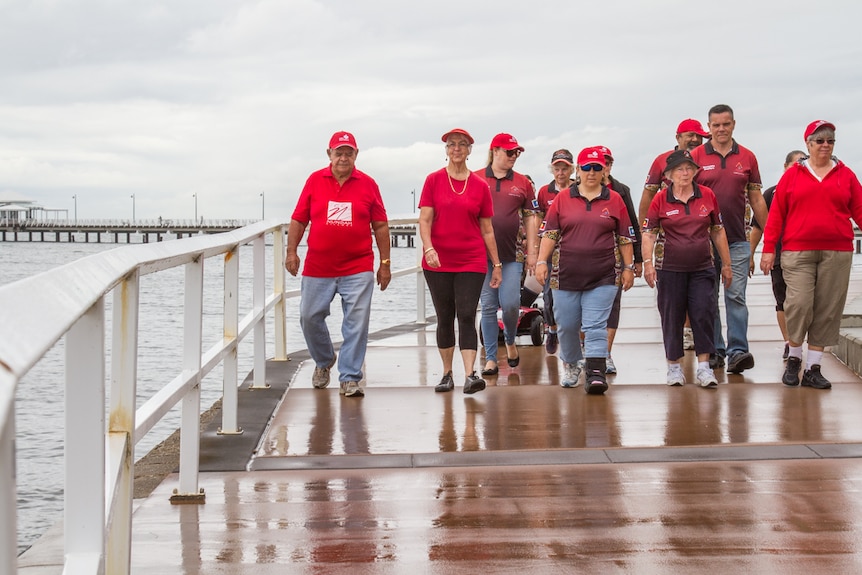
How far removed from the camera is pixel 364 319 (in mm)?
8156

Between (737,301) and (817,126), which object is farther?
(737,301)

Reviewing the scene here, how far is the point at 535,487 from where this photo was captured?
527cm

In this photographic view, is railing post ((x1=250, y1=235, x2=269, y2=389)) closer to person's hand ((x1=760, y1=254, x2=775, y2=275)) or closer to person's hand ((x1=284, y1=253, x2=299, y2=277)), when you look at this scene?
person's hand ((x1=284, y1=253, x2=299, y2=277))

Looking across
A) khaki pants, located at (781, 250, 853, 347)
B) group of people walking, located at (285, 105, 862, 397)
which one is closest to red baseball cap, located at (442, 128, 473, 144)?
group of people walking, located at (285, 105, 862, 397)

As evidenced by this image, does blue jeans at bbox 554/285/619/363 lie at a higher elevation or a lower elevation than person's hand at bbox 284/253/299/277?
lower

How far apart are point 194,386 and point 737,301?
524 centimetres

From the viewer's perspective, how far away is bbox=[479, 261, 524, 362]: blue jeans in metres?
9.15

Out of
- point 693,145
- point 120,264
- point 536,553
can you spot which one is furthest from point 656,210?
point 120,264

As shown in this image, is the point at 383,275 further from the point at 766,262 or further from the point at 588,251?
the point at 766,262

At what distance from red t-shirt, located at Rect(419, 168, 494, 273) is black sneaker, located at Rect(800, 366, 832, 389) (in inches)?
94.5

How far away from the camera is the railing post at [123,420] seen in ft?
9.66

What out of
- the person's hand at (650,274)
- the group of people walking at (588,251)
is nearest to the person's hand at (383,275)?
the group of people walking at (588,251)

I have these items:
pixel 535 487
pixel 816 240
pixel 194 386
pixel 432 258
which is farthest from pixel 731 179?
pixel 194 386

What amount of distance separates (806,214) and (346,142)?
10.3 ft
